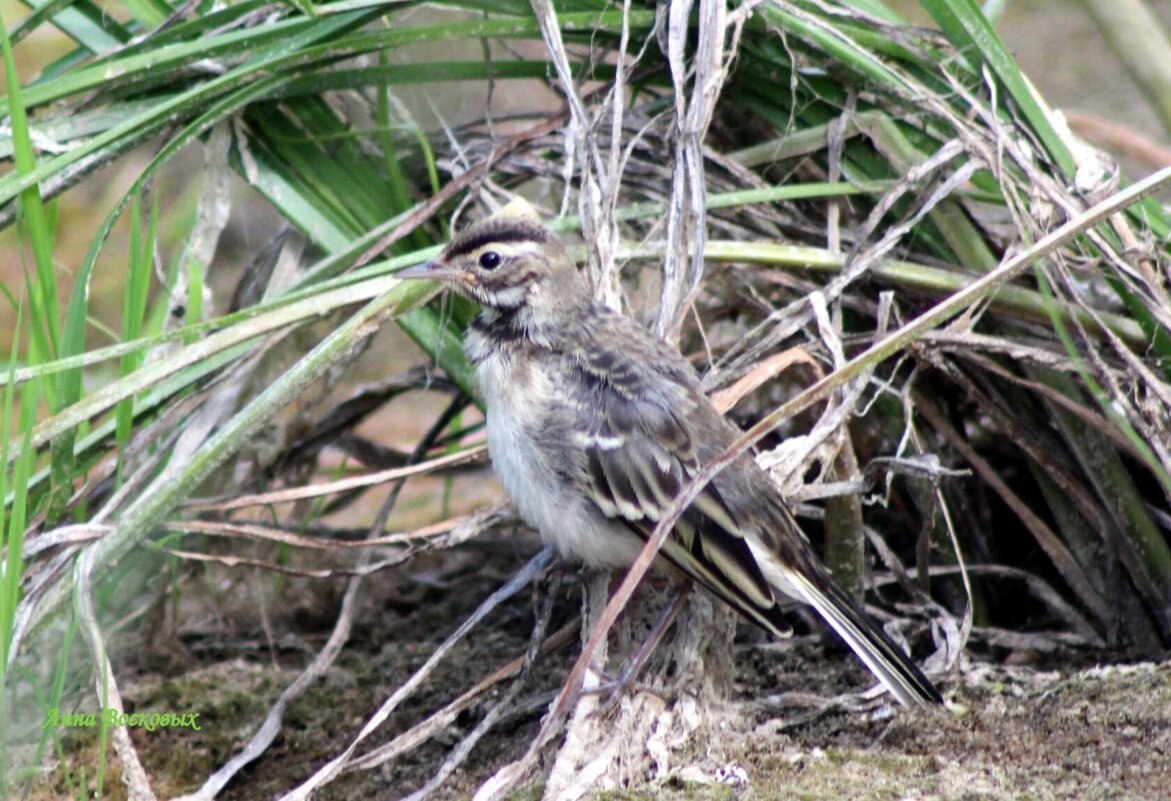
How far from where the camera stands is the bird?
3748 millimetres

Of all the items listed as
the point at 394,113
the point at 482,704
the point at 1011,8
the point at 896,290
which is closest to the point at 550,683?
the point at 482,704

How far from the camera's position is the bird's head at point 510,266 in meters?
4.21

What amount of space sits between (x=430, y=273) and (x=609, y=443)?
2.61 ft

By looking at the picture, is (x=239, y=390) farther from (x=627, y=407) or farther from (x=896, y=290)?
(x=896, y=290)

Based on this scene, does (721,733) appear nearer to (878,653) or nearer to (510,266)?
(878,653)

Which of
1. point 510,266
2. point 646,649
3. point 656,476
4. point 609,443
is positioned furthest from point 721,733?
point 510,266

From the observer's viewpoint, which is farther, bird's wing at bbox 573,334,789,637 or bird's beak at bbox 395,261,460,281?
bird's beak at bbox 395,261,460,281

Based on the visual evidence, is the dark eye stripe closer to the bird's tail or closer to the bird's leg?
the bird's leg

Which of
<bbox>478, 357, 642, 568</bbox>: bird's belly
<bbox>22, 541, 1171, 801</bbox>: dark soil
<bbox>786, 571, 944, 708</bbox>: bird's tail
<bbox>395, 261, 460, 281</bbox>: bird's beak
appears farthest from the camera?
<bbox>395, 261, 460, 281</bbox>: bird's beak

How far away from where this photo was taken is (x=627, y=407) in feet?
13.2

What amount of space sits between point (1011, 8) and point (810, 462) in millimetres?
7474

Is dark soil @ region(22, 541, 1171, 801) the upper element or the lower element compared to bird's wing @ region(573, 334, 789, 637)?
lower

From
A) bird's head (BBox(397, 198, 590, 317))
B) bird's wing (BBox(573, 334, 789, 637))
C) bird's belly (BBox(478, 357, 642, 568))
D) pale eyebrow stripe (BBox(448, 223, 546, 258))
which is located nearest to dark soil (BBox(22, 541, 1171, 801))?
bird's wing (BBox(573, 334, 789, 637))

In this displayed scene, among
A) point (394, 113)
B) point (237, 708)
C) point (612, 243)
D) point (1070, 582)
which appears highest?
point (394, 113)
